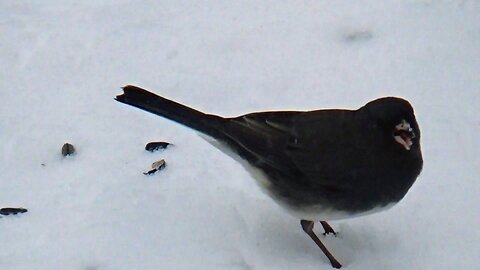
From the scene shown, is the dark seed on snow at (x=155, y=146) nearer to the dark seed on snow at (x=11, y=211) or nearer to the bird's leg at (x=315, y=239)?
the dark seed on snow at (x=11, y=211)

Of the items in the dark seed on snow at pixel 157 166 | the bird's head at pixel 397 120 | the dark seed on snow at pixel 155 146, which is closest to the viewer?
the bird's head at pixel 397 120

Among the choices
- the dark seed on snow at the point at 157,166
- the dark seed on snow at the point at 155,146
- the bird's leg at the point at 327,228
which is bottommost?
the bird's leg at the point at 327,228

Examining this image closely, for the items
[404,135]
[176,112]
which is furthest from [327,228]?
[176,112]

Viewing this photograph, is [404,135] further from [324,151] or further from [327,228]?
[327,228]

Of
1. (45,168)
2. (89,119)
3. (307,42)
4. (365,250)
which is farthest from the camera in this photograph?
(307,42)

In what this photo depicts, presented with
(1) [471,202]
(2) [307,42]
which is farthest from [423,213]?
(2) [307,42]

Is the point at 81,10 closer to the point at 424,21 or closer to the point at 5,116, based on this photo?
the point at 5,116

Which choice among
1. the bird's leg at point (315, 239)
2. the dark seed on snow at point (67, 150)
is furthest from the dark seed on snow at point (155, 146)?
the bird's leg at point (315, 239)
